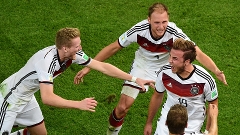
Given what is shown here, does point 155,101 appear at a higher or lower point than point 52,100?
lower

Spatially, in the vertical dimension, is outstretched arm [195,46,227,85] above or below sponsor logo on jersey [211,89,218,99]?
above

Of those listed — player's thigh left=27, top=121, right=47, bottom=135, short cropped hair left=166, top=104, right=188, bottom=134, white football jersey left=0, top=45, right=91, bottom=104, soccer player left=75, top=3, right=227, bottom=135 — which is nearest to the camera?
short cropped hair left=166, top=104, right=188, bottom=134

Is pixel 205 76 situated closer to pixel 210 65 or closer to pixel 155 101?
pixel 210 65

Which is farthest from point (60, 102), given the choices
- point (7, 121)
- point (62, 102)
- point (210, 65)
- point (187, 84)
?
point (210, 65)

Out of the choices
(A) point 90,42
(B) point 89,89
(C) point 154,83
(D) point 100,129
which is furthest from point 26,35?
(C) point 154,83

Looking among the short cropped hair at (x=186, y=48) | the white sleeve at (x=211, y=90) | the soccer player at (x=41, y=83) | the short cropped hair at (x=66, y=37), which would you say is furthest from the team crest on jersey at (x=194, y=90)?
the short cropped hair at (x=66, y=37)

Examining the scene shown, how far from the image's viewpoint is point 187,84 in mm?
5844

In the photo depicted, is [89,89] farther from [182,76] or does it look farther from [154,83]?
[182,76]

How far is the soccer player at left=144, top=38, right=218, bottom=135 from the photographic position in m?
5.67

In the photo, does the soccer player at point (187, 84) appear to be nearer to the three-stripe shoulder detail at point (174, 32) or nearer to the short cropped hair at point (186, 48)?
the short cropped hair at point (186, 48)

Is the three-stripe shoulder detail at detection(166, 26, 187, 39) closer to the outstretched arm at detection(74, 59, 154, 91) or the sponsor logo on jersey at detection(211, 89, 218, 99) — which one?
the outstretched arm at detection(74, 59, 154, 91)

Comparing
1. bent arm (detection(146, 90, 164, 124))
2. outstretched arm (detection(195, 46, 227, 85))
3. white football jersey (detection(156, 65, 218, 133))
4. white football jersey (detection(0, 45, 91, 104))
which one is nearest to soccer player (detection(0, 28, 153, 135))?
white football jersey (detection(0, 45, 91, 104))

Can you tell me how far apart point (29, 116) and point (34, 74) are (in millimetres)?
745

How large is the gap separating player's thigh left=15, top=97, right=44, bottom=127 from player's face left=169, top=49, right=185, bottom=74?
72.2 inches
